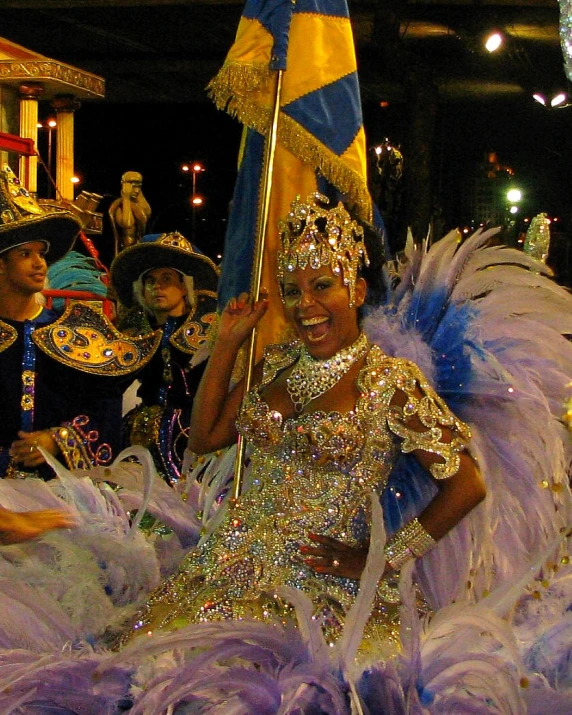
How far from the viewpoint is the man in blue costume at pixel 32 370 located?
129 inches

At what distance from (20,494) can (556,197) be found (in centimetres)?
1071

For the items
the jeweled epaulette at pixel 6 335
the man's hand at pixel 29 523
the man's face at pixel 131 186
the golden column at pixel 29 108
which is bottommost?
the man's hand at pixel 29 523

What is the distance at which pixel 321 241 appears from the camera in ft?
6.79

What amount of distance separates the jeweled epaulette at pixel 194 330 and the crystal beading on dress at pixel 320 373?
2144 millimetres

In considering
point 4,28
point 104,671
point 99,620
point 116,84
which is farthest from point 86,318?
point 116,84

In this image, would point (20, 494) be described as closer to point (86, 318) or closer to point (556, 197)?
point (86, 318)

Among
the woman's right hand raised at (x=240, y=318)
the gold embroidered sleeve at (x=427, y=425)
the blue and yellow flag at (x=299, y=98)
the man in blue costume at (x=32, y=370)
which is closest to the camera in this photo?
the gold embroidered sleeve at (x=427, y=425)

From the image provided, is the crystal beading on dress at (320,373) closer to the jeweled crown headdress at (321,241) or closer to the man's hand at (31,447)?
the jeweled crown headdress at (321,241)

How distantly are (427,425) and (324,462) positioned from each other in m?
0.21

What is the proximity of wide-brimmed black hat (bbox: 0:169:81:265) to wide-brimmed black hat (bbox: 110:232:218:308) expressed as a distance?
109cm

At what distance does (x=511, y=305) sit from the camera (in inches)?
92.2

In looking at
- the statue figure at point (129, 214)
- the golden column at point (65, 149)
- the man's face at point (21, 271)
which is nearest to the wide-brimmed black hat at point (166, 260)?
the man's face at point (21, 271)

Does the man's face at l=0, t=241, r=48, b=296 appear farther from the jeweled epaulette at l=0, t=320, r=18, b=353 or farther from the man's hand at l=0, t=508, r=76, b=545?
the man's hand at l=0, t=508, r=76, b=545

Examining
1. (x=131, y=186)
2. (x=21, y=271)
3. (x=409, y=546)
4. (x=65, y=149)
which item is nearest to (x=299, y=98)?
(x=409, y=546)
